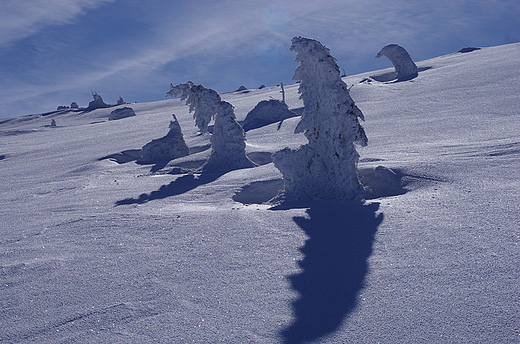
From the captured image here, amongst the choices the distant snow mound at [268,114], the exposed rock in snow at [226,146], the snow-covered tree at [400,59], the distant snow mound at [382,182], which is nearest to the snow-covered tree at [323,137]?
the distant snow mound at [382,182]

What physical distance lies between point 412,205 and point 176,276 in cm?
225

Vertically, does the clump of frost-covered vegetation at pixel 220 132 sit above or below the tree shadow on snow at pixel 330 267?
above

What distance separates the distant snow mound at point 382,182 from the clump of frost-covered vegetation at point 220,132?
9.39ft

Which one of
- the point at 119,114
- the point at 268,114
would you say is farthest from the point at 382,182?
the point at 119,114

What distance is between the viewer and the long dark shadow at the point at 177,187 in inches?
199

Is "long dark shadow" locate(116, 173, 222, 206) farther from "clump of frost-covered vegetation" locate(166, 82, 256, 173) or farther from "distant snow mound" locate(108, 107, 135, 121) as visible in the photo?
"distant snow mound" locate(108, 107, 135, 121)

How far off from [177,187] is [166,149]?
12.3ft

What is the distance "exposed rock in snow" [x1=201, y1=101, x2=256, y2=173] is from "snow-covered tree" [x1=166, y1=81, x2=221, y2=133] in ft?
0.51

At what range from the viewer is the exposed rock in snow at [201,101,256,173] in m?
7.12

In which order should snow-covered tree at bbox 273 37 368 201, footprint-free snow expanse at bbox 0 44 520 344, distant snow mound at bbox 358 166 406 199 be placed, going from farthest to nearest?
distant snow mound at bbox 358 166 406 199 < snow-covered tree at bbox 273 37 368 201 < footprint-free snow expanse at bbox 0 44 520 344

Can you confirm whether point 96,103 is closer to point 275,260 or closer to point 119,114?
point 119,114

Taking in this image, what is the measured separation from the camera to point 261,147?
8.66 meters

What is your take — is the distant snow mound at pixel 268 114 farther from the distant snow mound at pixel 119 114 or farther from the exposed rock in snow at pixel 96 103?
the exposed rock in snow at pixel 96 103

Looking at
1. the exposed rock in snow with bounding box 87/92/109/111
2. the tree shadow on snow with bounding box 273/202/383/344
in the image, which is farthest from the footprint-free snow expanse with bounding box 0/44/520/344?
the exposed rock in snow with bounding box 87/92/109/111
